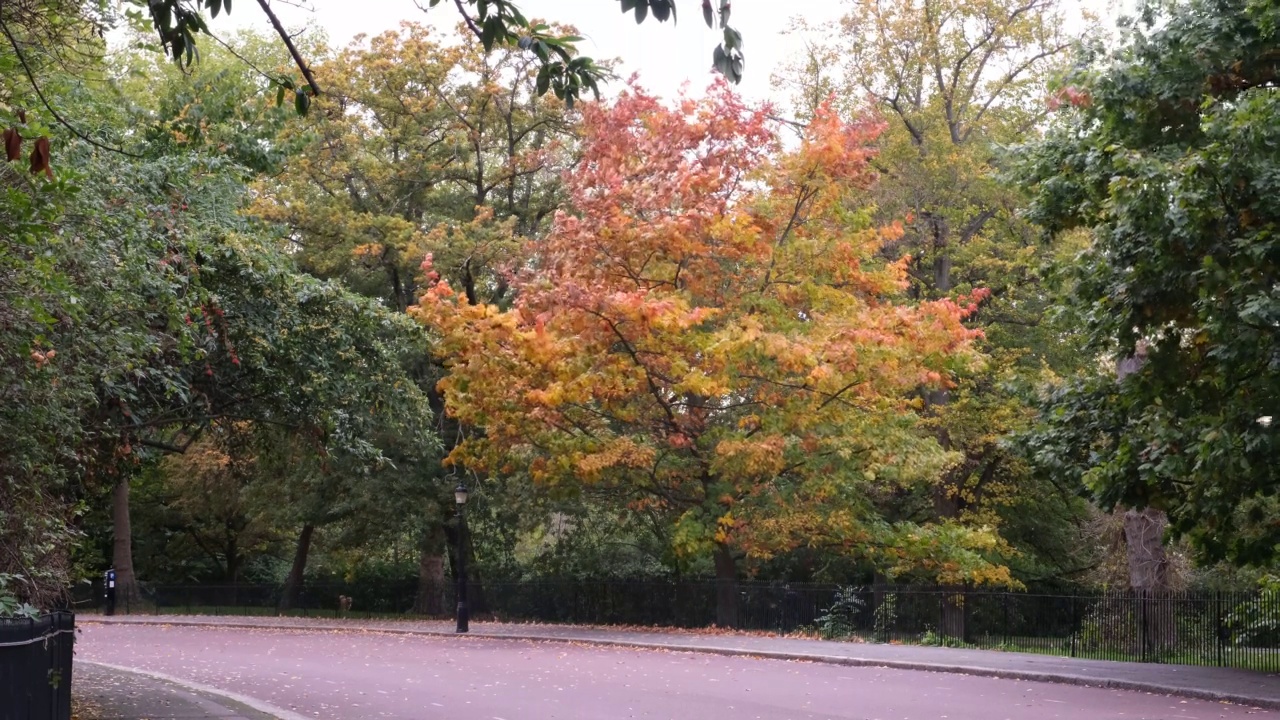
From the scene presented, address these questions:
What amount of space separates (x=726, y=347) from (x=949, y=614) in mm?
6836

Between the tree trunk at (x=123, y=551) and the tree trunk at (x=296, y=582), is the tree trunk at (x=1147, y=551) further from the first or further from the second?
the tree trunk at (x=123, y=551)

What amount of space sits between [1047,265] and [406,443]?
797 inches

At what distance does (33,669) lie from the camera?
8109 millimetres

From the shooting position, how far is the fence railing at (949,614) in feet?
69.4

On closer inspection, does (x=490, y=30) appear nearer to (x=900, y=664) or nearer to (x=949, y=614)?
(x=900, y=664)

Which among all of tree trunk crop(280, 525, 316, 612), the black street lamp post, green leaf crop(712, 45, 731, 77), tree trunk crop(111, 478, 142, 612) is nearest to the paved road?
the black street lamp post

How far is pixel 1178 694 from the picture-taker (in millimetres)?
16234

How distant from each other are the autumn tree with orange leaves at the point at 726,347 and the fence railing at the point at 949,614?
1.32 metres

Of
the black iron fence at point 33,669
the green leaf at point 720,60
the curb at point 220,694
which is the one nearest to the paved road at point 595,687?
the curb at point 220,694

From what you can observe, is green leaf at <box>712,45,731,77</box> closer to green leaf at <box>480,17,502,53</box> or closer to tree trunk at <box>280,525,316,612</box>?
green leaf at <box>480,17,502,53</box>

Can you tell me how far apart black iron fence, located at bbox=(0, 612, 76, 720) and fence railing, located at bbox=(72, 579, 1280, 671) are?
16.5m

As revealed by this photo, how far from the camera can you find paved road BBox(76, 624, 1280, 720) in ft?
45.7

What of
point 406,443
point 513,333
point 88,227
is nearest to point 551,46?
point 88,227

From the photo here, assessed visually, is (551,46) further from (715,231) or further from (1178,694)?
(715,231)
